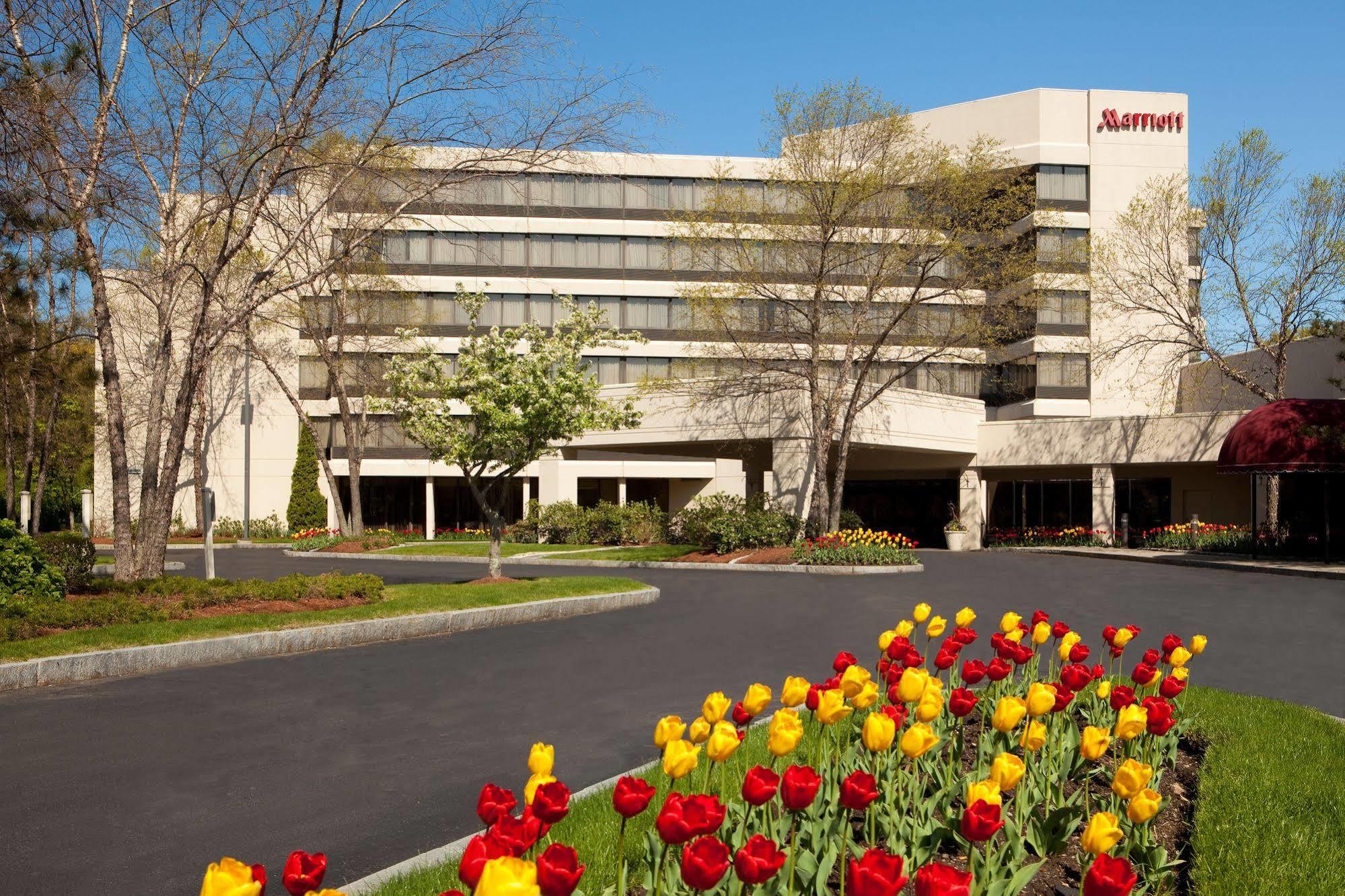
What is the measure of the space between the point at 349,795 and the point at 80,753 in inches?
99.1

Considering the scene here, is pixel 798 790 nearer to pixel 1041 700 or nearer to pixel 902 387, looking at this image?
pixel 1041 700

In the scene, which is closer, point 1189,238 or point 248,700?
point 248,700

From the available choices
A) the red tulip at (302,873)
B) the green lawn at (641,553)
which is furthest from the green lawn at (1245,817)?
the green lawn at (641,553)

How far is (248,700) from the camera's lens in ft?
32.0

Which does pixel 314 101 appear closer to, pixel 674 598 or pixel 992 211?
pixel 674 598

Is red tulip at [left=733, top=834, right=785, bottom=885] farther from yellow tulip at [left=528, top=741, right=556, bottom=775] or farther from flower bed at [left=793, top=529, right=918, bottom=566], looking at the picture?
flower bed at [left=793, top=529, right=918, bottom=566]

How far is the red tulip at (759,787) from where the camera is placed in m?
3.10

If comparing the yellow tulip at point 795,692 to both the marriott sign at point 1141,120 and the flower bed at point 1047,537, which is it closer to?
the flower bed at point 1047,537

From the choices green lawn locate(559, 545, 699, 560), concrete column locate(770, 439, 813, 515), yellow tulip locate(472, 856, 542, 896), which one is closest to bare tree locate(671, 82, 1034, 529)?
concrete column locate(770, 439, 813, 515)

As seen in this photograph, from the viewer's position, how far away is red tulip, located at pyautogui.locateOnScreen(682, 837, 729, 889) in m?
2.43

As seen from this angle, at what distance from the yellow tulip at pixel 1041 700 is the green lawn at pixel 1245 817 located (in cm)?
95

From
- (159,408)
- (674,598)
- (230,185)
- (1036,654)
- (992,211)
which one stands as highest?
(992,211)

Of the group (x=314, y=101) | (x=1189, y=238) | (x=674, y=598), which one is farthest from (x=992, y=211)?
(x=314, y=101)

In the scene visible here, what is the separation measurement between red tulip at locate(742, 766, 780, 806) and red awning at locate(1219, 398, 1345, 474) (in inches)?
1083
